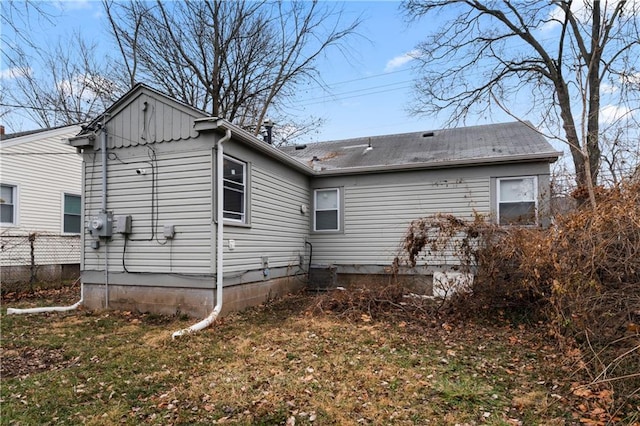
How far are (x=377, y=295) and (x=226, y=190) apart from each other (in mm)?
3462

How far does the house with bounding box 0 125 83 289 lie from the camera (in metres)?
11.0

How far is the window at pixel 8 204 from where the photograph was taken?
10992mm

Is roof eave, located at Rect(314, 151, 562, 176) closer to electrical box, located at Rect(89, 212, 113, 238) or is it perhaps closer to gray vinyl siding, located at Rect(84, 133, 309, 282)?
gray vinyl siding, located at Rect(84, 133, 309, 282)

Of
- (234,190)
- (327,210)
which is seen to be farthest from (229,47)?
(234,190)

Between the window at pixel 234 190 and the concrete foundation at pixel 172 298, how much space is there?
54.3 inches

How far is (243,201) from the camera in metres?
7.71

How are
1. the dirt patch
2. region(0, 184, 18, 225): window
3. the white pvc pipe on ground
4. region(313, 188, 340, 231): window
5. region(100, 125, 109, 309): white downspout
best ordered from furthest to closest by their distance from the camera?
region(0, 184, 18, 225): window, region(313, 188, 340, 231): window, region(100, 125, 109, 309): white downspout, the white pvc pipe on ground, the dirt patch

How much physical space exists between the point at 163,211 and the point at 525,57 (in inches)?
515

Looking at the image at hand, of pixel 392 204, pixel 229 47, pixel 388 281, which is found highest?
pixel 229 47

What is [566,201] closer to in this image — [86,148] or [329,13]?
[86,148]

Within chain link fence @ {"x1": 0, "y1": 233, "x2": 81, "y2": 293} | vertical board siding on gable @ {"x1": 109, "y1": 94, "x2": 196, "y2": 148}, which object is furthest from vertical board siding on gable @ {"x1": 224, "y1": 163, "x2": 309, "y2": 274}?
chain link fence @ {"x1": 0, "y1": 233, "x2": 81, "y2": 293}

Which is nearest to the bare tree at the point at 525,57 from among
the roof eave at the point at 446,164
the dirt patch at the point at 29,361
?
the roof eave at the point at 446,164

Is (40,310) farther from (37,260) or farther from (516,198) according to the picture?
(516,198)

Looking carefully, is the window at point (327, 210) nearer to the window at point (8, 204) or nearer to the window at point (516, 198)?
the window at point (516, 198)
